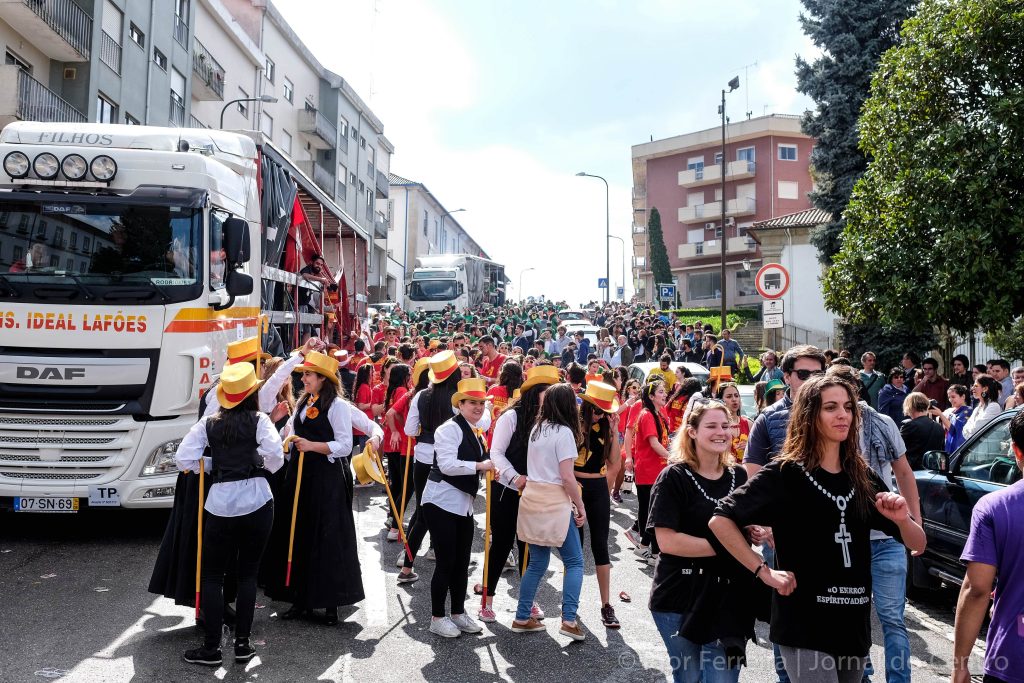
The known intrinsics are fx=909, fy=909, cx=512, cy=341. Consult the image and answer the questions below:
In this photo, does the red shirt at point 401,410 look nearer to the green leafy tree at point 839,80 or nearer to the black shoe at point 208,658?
the black shoe at point 208,658

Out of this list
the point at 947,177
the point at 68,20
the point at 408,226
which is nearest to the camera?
the point at 947,177

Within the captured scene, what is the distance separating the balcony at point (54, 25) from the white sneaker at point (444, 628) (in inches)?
788

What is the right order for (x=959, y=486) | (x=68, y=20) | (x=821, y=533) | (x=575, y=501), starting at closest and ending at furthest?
(x=821, y=533) < (x=575, y=501) < (x=959, y=486) < (x=68, y=20)

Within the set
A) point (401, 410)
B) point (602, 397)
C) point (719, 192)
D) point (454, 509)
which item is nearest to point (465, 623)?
point (454, 509)

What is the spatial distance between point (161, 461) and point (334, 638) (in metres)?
2.83

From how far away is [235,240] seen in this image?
27.1 ft

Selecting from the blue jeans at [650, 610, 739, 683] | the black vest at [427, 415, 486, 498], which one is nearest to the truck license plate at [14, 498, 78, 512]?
the black vest at [427, 415, 486, 498]

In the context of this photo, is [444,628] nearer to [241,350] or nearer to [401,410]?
[241,350]

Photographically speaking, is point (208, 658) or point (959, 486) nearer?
point (208, 658)

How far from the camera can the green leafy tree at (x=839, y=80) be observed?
1074 inches

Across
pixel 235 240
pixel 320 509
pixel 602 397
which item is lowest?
pixel 320 509

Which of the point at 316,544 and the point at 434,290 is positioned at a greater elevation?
the point at 434,290

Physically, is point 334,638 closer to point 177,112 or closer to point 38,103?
point 38,103

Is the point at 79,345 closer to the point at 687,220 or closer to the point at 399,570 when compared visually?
the point at 399,570
